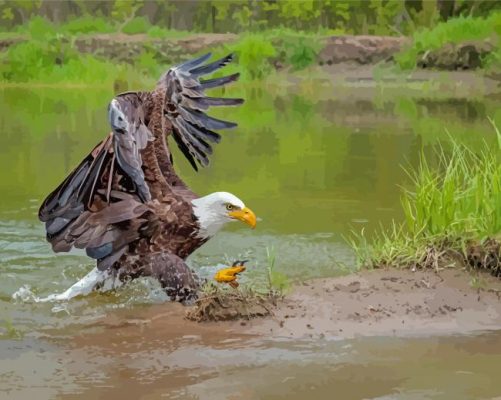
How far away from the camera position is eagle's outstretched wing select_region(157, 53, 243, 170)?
718cm

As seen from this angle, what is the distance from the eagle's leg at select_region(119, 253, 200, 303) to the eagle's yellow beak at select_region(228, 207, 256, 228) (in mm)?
386

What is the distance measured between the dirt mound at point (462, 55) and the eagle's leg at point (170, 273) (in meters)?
19.0

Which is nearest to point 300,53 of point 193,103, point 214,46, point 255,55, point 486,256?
point 255,55

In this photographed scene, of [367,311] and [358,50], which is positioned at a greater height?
[358,50]

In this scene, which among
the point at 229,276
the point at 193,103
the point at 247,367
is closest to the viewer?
the point at 247,367

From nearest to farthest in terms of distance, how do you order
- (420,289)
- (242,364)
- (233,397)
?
(233,397), (242,364), (420,289)

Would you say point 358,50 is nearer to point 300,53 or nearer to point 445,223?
point 300,53

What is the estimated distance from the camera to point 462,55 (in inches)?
968

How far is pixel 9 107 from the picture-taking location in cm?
1875

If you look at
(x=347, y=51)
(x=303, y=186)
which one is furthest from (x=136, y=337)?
(x=347, y=51)

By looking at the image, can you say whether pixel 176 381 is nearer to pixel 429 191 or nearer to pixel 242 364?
pixel 242 364

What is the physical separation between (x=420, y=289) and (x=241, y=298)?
0.92m

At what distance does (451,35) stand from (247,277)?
20300mm

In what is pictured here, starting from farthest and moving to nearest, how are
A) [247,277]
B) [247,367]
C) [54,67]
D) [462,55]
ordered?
[54,67] → [462,55] → [247,277] → [247,367]
